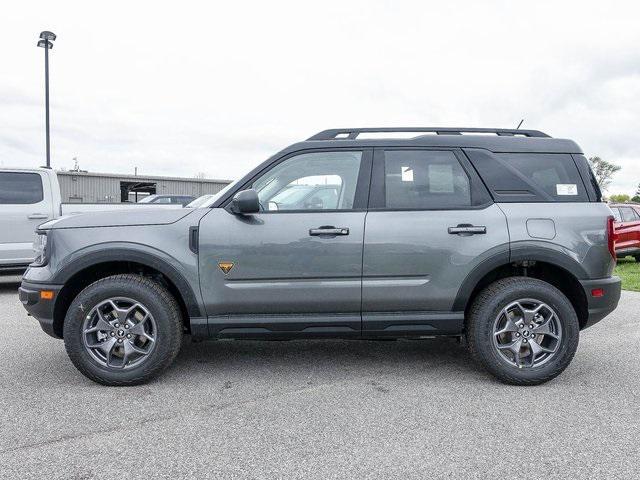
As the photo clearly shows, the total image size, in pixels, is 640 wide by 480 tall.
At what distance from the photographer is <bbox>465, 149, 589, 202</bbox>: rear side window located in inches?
155

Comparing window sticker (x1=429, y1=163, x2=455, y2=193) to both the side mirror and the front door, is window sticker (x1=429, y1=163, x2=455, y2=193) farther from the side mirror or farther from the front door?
the side mirror

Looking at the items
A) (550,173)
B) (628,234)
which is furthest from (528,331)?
(628,234)

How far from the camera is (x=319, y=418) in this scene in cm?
318

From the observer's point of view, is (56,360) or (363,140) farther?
(56,360)

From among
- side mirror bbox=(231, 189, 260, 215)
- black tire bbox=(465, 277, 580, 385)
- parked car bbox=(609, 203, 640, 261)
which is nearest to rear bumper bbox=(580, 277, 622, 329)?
black tire bbox=(465, 277, 580, 385)

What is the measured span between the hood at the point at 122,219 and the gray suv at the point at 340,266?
0.01 metres

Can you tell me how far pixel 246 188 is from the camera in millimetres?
3896

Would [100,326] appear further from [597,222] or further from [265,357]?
[597,222]

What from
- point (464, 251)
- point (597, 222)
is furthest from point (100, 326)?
point (597, 222)

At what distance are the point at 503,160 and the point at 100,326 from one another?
328cm

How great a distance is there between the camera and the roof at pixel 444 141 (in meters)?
4.02

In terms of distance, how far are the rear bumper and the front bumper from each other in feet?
12.8

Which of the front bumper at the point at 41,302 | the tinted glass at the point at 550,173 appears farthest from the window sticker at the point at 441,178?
the front bumper at the point at 41,302

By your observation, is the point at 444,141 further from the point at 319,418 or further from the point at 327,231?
the point at 319,418
